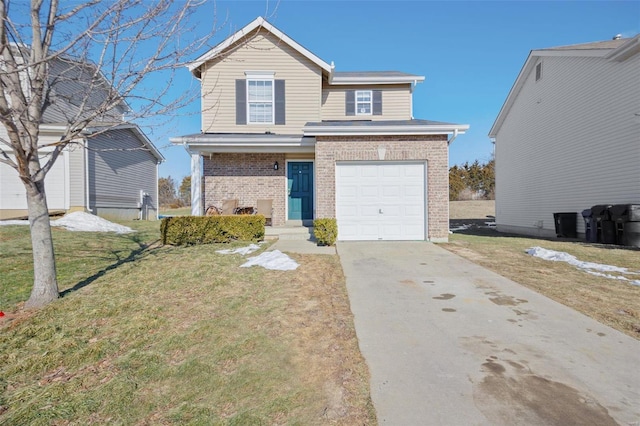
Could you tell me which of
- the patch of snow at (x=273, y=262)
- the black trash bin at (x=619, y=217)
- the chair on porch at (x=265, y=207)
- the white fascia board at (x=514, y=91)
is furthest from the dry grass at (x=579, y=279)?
the white fascia board at (x=514, y=91)

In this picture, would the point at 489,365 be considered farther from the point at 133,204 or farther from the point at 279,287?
the point at 133,204

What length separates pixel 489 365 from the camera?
3107mm

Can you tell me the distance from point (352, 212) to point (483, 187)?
33.1 meters

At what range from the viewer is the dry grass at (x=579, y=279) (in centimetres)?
449

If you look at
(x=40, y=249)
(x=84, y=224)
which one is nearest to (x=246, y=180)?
(x=84, y=224)

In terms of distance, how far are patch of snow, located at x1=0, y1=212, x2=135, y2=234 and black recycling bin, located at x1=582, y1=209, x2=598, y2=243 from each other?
15913mm

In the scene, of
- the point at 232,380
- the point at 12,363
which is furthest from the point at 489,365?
the point at 12,363

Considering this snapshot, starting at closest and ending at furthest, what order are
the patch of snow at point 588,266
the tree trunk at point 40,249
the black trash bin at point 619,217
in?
the tree trunk at point 40,249 < the patch of snow at point 588,266 < the black trash bin at point 619,217

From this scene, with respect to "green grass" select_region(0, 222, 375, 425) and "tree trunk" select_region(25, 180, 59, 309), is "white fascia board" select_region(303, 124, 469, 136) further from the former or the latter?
"tree trunk" select_region(25, 180, 59, 309)

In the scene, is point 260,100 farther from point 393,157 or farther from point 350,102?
point 393,157

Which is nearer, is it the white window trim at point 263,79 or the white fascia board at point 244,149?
the white fascia board at point 244,149

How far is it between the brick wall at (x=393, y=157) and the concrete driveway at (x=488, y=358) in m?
4.32

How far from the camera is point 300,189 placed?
12.5 metres

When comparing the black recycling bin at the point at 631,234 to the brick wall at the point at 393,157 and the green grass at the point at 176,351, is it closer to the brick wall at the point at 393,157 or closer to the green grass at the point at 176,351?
the brick wall at the point at 393,157
